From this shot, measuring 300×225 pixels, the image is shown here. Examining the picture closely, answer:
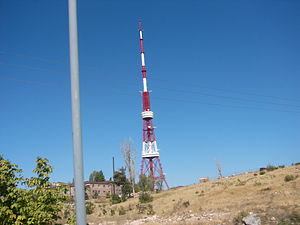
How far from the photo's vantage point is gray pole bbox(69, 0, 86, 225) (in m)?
2.79

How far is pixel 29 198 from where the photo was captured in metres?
7.31

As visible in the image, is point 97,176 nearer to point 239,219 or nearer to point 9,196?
point 239,219

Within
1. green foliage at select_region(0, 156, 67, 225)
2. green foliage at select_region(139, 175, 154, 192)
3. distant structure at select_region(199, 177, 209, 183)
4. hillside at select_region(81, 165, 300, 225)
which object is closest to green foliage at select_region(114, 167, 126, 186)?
green foliage at select_region(139, 175, 154, 192)

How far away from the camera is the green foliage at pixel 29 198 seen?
669cm

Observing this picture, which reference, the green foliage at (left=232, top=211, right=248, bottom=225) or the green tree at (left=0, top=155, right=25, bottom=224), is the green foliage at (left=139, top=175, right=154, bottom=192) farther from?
the green tree at (left=0, top=155, right=25, bottom=224)

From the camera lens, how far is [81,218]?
279 centimetres

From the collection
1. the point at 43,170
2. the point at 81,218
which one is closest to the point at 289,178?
the point at 43,170

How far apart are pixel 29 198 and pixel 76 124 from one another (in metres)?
5.39

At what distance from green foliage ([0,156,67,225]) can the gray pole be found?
4.59m

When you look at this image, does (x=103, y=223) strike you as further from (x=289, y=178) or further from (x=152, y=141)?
(x=152, y=141)

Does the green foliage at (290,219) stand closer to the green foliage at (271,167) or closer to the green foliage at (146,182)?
the green foliage at (271,167)

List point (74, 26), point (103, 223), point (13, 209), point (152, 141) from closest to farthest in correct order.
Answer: point (74, 26), point (13, 209), point (103, 223), point (152, 141)

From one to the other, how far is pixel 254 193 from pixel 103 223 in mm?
13281

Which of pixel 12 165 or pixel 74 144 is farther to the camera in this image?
pixel 12 165
